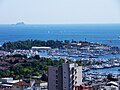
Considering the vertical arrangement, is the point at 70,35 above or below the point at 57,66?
below

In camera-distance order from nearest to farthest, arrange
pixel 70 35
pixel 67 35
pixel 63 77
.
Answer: pixel 63 77 → pixel 70 35 → pixel 67 35

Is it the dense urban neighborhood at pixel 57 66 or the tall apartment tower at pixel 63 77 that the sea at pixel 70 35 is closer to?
the dense urban neighborhood at pixel 57 66

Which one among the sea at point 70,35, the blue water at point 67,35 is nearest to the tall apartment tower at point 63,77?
the sea at point 70,35

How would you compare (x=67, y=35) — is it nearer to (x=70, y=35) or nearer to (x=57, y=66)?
(x=70, y=35)

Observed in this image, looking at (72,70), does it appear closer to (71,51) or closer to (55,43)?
(71,51)

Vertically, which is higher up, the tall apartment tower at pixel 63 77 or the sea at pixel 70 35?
the tall apartment tower at pixel 63 77

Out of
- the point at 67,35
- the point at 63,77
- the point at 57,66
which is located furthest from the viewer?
the point at 67,35

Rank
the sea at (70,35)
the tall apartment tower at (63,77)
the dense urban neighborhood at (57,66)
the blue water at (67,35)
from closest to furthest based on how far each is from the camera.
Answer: the tall apartment tower at (63,77) → the dense urban neighborhood at (57,66) → the sea at (70,35) → the blue water at (67,35)

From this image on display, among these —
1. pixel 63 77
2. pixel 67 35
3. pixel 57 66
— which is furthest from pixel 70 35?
pixel 63 77

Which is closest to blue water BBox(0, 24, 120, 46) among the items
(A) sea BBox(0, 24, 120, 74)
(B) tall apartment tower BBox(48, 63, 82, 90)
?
(A) sea BBox(0, 24, 120, 74)
